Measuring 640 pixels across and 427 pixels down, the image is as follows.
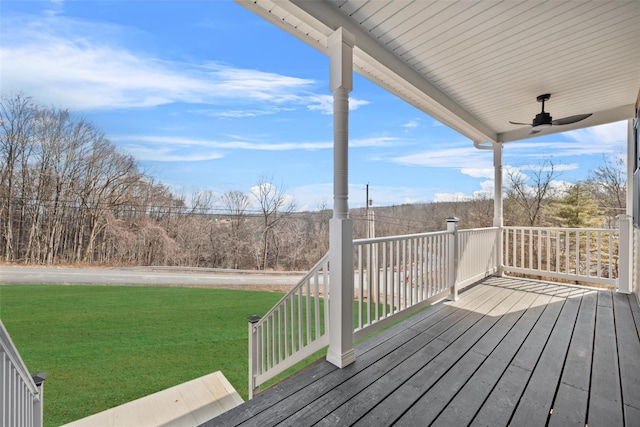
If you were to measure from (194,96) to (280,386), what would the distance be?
1254 centimetres

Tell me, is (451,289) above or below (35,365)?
above

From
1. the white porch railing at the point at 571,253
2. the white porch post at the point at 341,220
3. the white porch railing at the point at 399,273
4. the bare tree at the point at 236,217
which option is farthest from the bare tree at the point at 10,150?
the white porch railing at the point at 571,253

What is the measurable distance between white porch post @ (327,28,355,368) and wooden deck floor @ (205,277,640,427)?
0.22 m

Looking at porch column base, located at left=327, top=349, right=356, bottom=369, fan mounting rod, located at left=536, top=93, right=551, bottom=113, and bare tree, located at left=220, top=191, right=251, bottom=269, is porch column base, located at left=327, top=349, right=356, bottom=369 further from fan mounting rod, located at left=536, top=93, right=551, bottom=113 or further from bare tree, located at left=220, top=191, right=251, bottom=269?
bare tree, located at left=220, top=191, right=251, bottom=269

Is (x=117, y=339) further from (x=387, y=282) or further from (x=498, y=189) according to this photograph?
(x=498, y=189)

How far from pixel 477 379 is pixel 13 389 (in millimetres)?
2597

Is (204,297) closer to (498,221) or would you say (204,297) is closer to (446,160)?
(498,221)

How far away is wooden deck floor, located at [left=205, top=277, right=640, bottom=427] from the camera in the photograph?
1.42m

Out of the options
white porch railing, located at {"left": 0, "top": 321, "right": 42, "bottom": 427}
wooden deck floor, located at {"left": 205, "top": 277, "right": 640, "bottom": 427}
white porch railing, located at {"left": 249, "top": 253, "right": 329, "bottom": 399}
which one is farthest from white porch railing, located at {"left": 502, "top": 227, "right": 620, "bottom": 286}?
white porch railing, located at {"left": 0, "top": 321, "right": 42, "bottom": 427}

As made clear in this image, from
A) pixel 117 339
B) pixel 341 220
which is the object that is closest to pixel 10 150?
pixel 117 339

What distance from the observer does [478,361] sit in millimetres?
1985

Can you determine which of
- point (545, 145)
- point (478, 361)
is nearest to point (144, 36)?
point (478, 361)

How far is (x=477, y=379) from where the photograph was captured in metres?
1.75

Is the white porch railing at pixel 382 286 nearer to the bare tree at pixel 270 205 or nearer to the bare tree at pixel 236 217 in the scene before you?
the bare tree at pixel 236 217
